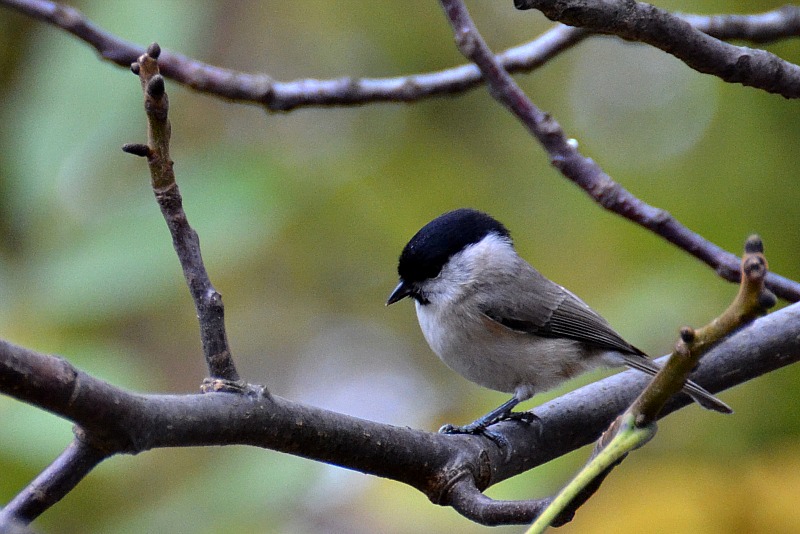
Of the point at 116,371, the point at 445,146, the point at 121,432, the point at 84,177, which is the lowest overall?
the point at 121,432

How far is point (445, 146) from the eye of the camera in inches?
154

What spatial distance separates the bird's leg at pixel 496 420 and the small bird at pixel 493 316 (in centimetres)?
27

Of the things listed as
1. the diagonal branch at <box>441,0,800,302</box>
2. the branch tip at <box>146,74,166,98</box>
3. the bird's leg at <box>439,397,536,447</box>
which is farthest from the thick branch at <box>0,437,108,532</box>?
the diagonal branch at <box>441,0,800,302</box>

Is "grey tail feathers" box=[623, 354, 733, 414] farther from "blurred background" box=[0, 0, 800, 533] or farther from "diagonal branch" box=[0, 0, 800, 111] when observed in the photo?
"diagonal branch" box=[0, 0, 800, 111]

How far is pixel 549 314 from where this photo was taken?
3219mm

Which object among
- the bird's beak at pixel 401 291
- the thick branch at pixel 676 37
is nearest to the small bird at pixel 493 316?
the bird's beak at pixel 401 291

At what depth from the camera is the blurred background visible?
94.7 inches

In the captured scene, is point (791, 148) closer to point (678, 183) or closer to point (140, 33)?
point (678, 183)

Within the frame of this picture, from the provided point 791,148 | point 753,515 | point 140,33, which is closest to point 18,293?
point 140,33

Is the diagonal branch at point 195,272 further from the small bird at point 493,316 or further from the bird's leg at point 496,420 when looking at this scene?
the small bird at point 493,316

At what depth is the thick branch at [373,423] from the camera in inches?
44.6

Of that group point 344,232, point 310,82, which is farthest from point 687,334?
point 344,232

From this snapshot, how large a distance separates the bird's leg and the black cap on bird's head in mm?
711

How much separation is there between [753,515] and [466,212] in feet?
4.64
